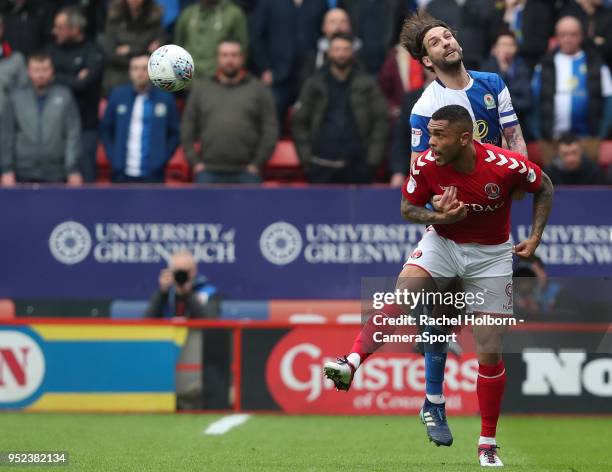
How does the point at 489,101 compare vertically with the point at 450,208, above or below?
above

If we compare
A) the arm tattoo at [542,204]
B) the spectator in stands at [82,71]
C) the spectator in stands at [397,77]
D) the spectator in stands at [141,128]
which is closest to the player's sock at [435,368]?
the arm tattoo at [542,204]

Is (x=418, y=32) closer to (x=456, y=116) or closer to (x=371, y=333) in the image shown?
(x=456, y=116)

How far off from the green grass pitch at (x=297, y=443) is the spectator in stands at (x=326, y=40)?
14.0ft

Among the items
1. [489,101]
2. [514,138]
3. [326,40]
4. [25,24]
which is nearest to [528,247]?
[514,138]

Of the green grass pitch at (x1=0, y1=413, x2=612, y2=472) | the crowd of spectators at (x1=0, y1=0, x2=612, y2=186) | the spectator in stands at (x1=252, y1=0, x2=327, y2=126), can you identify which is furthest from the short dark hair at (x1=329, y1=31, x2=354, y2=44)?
the green grass pitch at (x1=0, y1=413, x2=612, y2=472)

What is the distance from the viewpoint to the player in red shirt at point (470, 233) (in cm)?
833

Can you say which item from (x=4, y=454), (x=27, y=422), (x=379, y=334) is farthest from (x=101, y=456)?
(x=27, y=422)

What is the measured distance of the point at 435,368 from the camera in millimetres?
9078

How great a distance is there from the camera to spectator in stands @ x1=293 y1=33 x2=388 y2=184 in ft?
47.1

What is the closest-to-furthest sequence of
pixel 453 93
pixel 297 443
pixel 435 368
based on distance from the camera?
pixel 453 93
pixel 435 368
pixel 297 443

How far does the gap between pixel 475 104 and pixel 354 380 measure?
4278mm

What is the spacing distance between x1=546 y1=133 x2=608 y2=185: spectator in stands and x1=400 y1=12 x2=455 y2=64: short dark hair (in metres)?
5.12

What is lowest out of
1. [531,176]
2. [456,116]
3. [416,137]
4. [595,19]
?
[531,176]

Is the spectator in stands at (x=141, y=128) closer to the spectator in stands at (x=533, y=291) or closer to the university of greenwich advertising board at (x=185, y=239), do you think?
the university of greenwich advertising board at (x=185, y=239)
